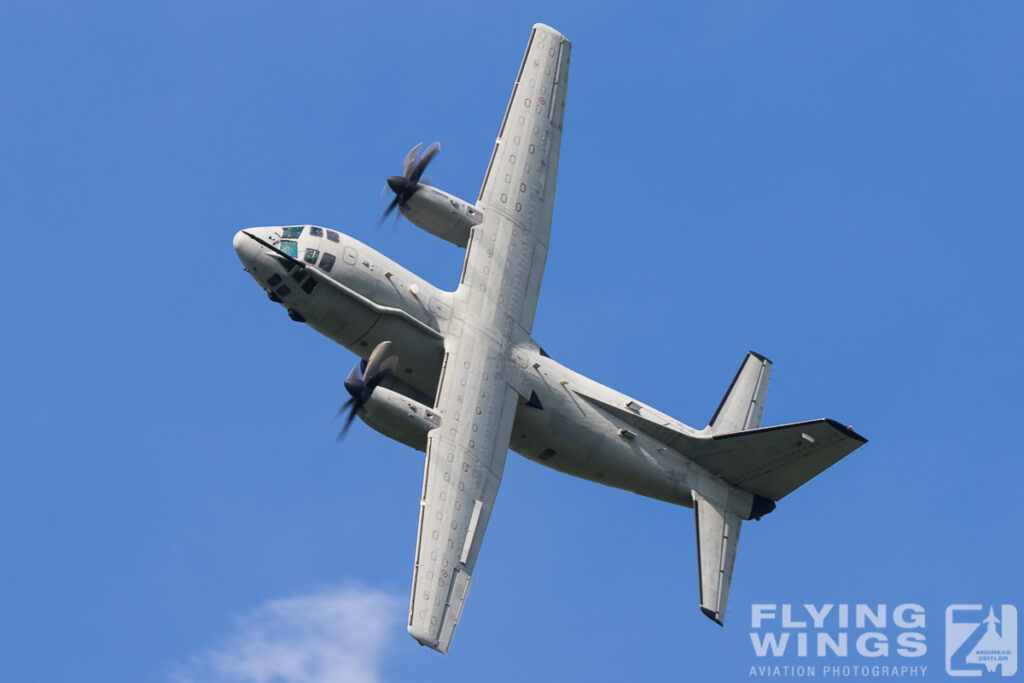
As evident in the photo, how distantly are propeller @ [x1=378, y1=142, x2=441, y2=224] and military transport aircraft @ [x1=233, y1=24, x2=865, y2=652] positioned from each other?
0.07 meters

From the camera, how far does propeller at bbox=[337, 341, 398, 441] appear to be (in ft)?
183

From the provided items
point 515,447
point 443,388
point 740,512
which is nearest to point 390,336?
point 443,388

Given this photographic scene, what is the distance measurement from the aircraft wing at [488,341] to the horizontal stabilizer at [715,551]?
29.3ft

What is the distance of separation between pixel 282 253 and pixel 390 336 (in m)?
5.21

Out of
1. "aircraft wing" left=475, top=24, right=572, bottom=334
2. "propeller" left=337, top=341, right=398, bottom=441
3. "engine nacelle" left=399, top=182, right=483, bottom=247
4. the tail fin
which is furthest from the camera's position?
the tail fin

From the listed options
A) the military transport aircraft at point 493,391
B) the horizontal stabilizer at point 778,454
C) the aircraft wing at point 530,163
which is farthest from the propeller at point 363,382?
the horizontal stabilizer at point 778,454

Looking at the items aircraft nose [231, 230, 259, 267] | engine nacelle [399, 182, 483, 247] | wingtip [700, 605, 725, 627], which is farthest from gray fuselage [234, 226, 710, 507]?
wingtip [700, 605, 725, 627]

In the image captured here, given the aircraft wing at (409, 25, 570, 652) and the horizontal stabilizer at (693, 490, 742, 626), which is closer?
the aircraft wing at (409, 25, 570, 652)

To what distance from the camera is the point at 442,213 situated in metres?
61.7

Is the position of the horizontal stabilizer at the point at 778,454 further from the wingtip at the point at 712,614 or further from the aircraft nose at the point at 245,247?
the aircraft nose at the point at 245,247

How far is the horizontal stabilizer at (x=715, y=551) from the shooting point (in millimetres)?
59688

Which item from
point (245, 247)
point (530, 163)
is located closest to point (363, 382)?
point (245, 247)

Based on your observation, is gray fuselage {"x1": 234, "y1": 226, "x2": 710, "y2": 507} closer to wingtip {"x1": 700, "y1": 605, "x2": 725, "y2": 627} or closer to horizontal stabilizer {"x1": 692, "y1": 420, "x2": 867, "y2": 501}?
horizontal stabilizer {"x1": 692, "y1": 420, "x2": 867, "y2": 501}

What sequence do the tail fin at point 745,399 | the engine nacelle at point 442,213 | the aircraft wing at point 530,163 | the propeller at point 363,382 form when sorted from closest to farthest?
the propeller at point 363,382 < the engine nacelle at point 442,213 < the aircraft wing at point 530,163 < the tail fin at point 745,399
